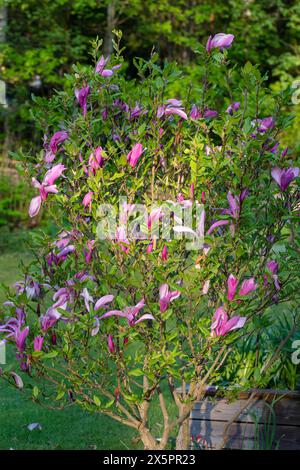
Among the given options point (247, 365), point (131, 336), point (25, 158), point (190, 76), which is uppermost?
point (25, 158)

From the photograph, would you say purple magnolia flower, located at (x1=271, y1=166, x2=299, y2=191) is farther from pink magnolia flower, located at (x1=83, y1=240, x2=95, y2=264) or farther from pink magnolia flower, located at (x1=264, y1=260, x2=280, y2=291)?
pink magnolia flower, located at (x1=83, y1=240, x2=95, y2=264)

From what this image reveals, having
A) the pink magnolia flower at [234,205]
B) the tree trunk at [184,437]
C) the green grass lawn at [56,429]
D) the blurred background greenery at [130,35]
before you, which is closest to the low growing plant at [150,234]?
the pink magnolia flower at [234,205]

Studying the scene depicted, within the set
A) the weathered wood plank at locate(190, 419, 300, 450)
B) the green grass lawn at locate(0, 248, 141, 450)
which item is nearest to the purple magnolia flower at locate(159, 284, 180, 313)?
the weathered wood plank at locate(190, 419, 300, 450)

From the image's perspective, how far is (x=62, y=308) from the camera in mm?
3213

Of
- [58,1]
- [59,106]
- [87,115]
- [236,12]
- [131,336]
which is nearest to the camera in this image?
[131,336]

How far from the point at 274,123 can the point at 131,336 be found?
1.11 metres

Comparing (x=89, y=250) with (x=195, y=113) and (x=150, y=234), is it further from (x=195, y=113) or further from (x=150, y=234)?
(x=195, y=113)

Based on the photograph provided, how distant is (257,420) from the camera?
393 cm

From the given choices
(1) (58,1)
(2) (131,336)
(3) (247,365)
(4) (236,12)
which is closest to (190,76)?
(4) (236,12)

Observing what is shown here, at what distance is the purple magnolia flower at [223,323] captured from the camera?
3.16 m

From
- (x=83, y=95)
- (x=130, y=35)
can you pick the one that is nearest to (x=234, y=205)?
(x=83, y=95)

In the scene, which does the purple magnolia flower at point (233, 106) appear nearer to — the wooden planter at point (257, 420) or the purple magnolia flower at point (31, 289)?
the purple magnolia flower at point (31, 289)

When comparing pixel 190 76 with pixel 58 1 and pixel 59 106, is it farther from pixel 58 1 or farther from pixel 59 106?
pixel 59 106

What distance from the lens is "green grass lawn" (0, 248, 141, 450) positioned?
4.49 m
